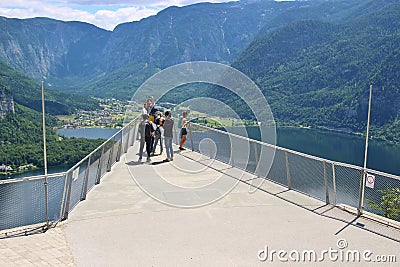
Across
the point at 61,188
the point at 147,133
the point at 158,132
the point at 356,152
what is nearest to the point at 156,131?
the point at 158,132

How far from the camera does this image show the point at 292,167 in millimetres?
11539

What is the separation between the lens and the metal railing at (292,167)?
10.3 metres

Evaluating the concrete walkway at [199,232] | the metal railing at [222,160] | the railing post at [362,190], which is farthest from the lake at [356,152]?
the concrete walkway at [199,232]

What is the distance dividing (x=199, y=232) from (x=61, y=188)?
137 inches

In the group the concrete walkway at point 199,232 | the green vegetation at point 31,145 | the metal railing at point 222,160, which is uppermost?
the metal railing at point 222,160

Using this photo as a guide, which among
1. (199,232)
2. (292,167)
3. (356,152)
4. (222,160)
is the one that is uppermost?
(292,167)

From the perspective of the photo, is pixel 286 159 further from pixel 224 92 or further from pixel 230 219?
pixel 224 92

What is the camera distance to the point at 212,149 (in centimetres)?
1571

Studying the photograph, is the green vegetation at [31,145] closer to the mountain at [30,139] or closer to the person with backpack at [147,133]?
the mountain at [30,139]

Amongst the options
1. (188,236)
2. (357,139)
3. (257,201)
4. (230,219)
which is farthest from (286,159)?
(357,139)

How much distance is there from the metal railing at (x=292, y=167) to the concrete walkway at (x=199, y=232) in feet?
1.69

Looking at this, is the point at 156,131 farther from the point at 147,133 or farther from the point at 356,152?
the point at 356,152

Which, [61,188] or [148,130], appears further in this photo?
[148,130]

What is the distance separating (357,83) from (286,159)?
186 meters
